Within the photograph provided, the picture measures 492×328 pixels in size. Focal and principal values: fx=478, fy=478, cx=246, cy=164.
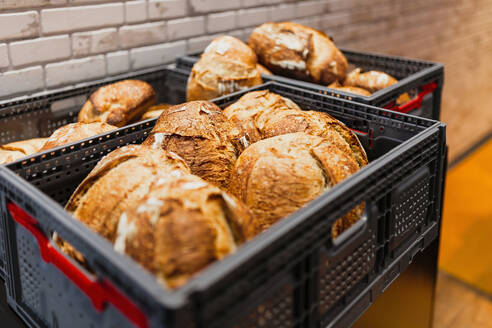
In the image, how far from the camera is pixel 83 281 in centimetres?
73

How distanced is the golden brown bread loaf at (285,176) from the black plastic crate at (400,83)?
0.54 m

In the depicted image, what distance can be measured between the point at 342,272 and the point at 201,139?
45cm

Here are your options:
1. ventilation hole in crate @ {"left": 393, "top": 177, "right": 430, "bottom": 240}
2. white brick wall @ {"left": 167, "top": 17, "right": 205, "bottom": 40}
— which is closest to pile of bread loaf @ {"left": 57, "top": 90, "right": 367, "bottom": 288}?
ventilation hole in crate @ {"left": 393, "top": 177, "right": 430, "bottom": 240}

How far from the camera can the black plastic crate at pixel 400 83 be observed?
1.53 meters

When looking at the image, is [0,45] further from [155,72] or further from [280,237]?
[280,237]

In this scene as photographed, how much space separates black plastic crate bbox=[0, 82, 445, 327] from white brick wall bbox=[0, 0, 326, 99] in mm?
680

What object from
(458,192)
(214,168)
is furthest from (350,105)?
(458,192)

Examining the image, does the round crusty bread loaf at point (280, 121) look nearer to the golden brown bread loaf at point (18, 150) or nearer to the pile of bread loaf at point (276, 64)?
the pile of bread loaf at point (276, 64)

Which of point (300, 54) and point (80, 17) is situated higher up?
point (80, 17)

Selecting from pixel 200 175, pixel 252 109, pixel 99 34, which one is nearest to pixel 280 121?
pixel 252 109

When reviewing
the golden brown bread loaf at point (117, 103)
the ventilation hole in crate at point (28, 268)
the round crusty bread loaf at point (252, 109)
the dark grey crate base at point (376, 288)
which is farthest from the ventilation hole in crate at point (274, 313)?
the golden brown bread loaf at point (117, 103)

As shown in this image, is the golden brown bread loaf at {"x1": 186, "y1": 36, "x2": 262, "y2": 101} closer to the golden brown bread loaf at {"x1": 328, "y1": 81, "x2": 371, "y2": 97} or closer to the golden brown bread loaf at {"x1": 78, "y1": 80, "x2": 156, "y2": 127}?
the golden brown bread loaf at {"x1": 78, "y1": 80, "x2": 156, "y2": 127}

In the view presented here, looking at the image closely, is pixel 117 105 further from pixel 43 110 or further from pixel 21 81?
pixel 21 81

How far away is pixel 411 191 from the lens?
42.3 inches
